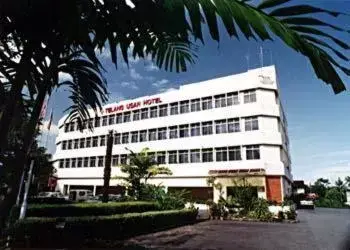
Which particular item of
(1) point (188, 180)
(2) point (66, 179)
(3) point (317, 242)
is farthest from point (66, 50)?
(2) point (66, 179)

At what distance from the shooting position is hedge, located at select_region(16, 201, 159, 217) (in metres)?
14.0

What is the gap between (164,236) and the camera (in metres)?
15.5

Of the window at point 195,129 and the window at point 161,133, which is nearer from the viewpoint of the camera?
the window at point 195,129

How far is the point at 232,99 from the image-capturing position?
3700cm

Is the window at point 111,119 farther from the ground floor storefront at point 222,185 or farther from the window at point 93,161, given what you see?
the ground floor storefront at point 222,185

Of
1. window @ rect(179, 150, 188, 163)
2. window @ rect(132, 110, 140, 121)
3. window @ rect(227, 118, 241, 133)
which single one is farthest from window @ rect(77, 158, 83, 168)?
window @ rect(227, 118, 241, 133)

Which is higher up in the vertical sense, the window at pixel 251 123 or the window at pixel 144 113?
the window at pixel 144 113

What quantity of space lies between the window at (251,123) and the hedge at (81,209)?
17.4m

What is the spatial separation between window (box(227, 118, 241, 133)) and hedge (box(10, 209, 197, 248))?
2036 centimetres

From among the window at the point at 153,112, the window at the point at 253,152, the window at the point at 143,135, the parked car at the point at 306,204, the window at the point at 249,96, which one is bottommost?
the parked car at the point at 306,204

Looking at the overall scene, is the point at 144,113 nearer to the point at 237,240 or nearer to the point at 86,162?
the point at 86,162

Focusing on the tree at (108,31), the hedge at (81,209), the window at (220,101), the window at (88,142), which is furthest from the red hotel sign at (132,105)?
the tree at (108,31)

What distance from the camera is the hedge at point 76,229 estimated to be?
10.7m

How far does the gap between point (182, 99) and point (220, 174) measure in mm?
10246
